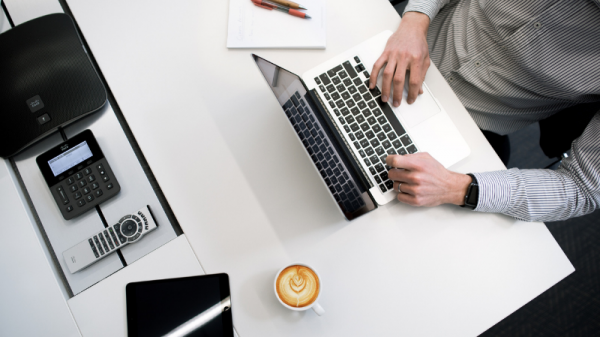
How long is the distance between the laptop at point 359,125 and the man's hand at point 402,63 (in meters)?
0.02

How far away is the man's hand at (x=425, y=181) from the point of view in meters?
0.66

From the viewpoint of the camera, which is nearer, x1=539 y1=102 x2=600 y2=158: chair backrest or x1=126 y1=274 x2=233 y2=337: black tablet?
x1=126 y1=274 x2=233 y2=337: black tablet

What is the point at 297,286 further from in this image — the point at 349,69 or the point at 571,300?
the point at 571,300

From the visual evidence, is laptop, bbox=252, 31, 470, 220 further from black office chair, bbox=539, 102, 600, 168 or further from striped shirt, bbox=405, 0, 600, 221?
black office chair, bbox=539, 102, 600, 168

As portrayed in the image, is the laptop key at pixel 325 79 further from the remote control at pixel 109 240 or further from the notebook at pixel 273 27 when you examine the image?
the remote control at pixel 109 240

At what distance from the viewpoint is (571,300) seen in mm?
1363

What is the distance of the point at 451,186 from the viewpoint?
0.70 m

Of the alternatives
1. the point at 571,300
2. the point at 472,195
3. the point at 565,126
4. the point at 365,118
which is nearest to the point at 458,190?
the point at 472,195

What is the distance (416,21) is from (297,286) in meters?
0.69

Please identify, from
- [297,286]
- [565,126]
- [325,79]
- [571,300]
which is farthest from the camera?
[571,300]

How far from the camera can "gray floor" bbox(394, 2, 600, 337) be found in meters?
1.34

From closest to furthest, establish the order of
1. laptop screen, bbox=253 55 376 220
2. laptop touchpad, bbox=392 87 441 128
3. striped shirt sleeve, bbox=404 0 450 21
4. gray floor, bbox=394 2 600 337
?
laptop screen, bbox=253 55 376 220
laptop touchpad, bbox=392 87 441 128
striped shirt sleeve, bbox=404 0 450 21
gray floor, bbox=394 2 600 337

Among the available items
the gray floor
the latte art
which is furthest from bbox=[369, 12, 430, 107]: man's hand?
the gray floor

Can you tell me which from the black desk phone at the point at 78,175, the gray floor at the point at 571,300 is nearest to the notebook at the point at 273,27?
the black desk phone at the point at 78,175
